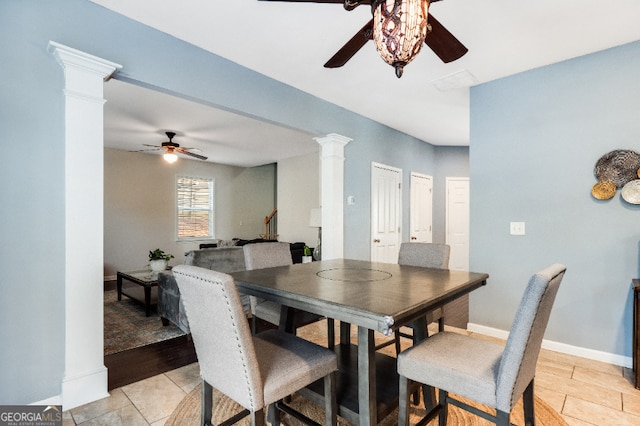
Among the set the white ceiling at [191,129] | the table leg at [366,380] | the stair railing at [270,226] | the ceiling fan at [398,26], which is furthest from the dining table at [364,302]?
the stair railing at [270,226]

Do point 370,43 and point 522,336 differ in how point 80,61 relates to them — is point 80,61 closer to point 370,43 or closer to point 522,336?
point 370,43

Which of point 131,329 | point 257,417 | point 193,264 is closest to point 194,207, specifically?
point 131,329

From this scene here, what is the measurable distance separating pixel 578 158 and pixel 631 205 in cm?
54

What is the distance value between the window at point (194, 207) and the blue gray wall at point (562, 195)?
628 centimetres

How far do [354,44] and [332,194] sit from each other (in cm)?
232

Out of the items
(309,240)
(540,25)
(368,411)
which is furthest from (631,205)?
(309,240)

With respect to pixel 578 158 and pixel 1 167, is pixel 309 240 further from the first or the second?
pixel 1 167

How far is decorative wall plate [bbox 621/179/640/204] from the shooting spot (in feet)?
8.32

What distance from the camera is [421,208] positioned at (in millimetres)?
5793

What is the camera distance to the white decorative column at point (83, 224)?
201 cm

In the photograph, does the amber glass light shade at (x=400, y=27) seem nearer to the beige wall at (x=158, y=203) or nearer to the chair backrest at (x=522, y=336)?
the chair backrest at (x=522, y=336)

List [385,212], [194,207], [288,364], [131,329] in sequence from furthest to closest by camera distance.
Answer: [194,207], [385,212], [131,329], [288,364]

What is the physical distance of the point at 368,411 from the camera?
1.38m

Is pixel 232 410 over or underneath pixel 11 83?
underneath
